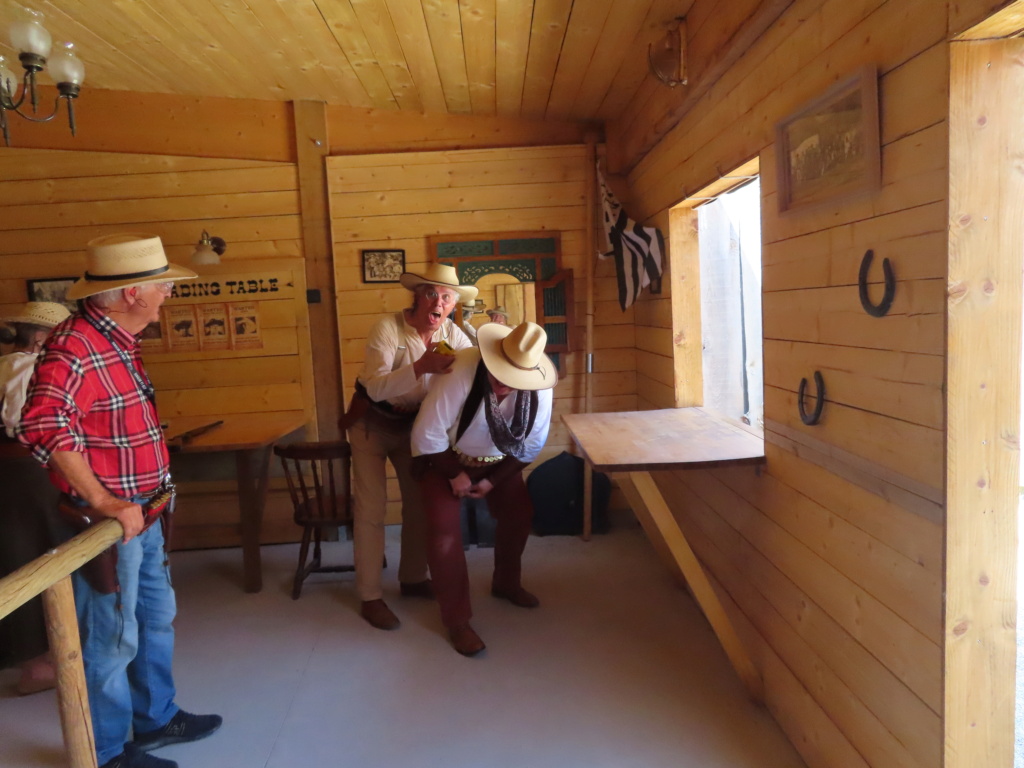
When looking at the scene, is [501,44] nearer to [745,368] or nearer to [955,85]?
[745,368]

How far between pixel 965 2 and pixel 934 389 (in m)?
0.71

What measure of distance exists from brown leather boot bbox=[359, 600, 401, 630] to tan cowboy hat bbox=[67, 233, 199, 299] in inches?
67.3

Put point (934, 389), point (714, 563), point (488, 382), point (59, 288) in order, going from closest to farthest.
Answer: point (934, 389), point (488, 382), point (714, 563), point (59, 288)

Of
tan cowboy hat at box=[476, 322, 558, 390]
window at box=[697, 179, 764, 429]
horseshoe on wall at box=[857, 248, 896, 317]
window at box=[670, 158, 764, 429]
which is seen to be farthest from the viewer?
window at box=[670, 158, 764, 429]

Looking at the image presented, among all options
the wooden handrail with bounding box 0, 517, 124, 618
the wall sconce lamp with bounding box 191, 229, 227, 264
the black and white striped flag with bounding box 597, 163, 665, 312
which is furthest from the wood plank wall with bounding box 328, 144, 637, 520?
the wooden handrail with bounding box 0, 517, 124, 618

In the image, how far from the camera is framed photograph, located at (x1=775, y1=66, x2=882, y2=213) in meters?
1.58

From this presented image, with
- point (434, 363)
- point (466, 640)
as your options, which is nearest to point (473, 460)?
point (434, 363)

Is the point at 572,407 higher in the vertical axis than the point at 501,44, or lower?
lower

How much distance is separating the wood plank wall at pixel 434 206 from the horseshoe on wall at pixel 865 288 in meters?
2.63

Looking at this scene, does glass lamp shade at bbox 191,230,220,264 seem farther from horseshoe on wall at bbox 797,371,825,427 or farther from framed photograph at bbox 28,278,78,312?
horseshoe on wall at bbox 797,371,825,427

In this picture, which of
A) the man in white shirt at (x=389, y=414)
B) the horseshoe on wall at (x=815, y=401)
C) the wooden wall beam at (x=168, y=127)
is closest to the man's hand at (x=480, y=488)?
the man in white shirt at (x=389, y=414)

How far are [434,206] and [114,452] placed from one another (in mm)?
2623

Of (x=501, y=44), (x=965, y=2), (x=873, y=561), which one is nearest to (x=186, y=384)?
(x=501, y=44)

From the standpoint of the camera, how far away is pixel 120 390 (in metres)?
1.98
